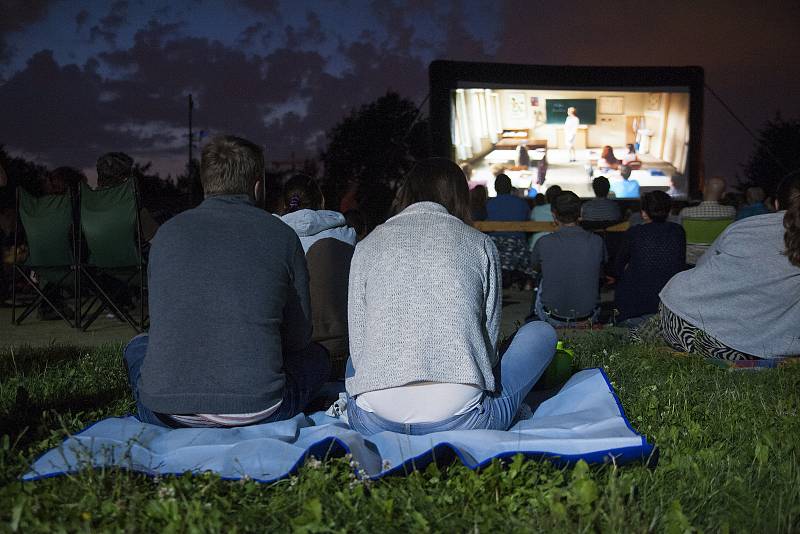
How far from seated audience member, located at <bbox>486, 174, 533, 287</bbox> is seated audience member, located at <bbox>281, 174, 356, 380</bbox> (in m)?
5.45

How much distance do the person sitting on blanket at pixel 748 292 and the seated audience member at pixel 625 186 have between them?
29.6 feet

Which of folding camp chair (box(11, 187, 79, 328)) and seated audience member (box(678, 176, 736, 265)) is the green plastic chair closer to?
seated audience member (box(678, 176, 736, 265))

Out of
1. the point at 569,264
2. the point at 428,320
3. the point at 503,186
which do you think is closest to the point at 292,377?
the point at 428,320

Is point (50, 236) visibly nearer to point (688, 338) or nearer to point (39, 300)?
point (39, 300)

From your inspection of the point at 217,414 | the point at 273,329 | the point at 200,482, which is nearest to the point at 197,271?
the point at 273,329

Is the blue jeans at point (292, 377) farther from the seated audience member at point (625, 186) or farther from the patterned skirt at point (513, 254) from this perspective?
the seated audience member at point (625, 186)

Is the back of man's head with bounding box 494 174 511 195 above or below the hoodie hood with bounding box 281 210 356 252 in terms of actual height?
below

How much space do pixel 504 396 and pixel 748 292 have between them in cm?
197

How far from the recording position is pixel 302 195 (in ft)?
13.1

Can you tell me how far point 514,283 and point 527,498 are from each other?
7977mm

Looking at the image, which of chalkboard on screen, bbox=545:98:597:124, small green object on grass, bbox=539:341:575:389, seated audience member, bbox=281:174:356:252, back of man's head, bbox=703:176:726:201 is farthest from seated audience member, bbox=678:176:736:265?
chalkboard on screen, bbox=545:98:597:124

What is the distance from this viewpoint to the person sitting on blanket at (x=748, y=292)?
13.1 feet

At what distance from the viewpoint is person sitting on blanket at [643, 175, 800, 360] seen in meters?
4.01

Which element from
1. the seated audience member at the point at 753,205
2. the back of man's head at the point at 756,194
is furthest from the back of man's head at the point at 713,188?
the back of man's head at the point at 756,194
